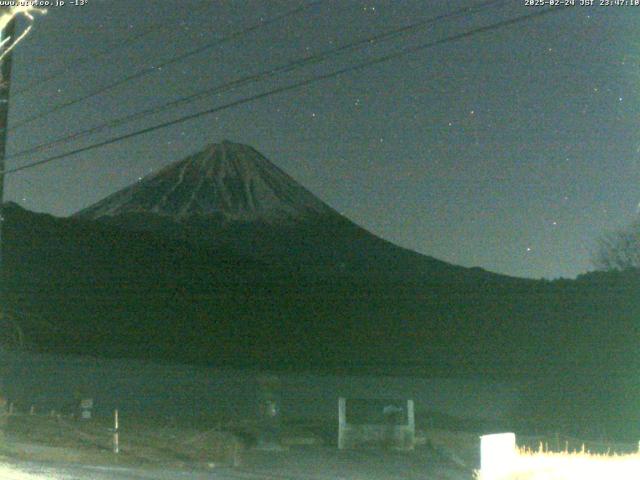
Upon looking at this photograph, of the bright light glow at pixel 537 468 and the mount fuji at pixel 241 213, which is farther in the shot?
the mount fuji at pixel 241 213

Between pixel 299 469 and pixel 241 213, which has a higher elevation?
pixel 241 213

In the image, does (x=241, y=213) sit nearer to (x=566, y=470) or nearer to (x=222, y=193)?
(x=222, y=193)

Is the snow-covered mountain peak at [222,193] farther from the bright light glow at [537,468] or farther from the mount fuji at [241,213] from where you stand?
the bright light glow at [537,468]

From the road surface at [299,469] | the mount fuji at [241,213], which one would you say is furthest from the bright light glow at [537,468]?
the mount fuji at [241,213]

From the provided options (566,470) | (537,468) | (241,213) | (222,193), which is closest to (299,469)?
(537,468)

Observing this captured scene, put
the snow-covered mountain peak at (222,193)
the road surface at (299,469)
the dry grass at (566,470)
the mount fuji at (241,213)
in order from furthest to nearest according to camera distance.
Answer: the snow-covered mountain peak at (222,193)
the mount fuji at (241,213)
the road surface at (299,469)
the dry grass at (566,470)

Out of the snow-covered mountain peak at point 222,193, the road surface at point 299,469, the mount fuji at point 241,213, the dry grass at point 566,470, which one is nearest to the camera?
the dry grass at point 566,470

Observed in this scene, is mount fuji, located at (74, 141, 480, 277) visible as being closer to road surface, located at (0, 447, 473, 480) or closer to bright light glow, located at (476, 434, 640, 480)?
road surface, located at (0, 447, 473, 480)

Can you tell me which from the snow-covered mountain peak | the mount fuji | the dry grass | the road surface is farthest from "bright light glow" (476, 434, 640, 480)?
the snow-covered mountain peak

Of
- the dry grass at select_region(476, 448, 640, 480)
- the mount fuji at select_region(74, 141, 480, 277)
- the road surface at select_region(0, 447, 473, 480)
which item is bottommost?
the road surface at select_region(0, 447, 473, 480)

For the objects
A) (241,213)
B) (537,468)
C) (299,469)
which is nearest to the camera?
(537,468)

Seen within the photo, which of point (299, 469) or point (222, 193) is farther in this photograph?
point (222, 193)

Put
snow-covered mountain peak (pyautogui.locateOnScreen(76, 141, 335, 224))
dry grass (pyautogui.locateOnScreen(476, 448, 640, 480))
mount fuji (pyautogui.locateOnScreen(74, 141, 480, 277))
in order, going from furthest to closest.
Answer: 1. snow-covered mountain peak (pyautogui.locateOnScreen(76, 141, 335, 224))
2. mount fuji (pyautogui.locateOnScreen(74, 141, 480, 277))
3. dry grass (pyautogui.locateOnScreen(476, 448, 640, 480))

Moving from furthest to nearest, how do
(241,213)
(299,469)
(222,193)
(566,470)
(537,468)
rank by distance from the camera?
(222,193), (241,213), (299,469), (537,468), (566,470)
